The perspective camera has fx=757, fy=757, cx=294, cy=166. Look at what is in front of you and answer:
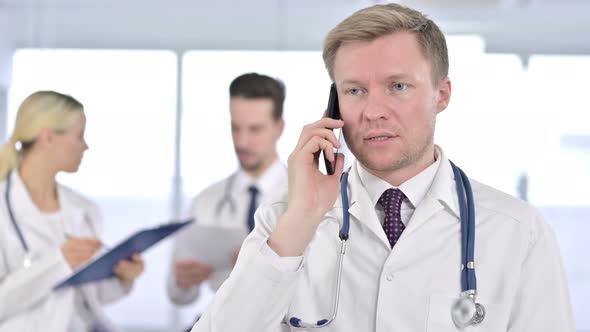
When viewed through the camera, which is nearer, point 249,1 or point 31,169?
point 31,169

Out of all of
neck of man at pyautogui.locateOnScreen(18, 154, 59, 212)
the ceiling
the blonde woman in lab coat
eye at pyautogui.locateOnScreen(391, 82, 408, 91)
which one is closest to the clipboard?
the blonde woman in lab coat

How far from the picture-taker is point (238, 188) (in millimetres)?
3170

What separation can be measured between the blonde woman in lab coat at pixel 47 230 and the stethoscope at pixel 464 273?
6.23ft

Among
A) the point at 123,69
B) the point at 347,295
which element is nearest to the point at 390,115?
the point at 347,295

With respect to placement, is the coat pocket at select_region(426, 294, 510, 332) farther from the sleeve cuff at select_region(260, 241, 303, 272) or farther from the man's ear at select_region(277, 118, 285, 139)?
the man's ear at select_region(277, 118, 285, 139)

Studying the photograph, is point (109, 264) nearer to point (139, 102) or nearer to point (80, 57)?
point (139, 102)

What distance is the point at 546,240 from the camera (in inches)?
53.0

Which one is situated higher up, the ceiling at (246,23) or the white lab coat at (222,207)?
the ceiling at (246,23)

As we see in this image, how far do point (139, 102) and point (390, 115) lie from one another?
84.2 inches

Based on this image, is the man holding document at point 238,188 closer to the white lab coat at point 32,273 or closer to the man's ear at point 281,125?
the man's ear at point 281,125

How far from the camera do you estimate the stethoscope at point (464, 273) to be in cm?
129

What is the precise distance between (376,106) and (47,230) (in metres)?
2.03

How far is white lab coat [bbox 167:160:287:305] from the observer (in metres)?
3.10

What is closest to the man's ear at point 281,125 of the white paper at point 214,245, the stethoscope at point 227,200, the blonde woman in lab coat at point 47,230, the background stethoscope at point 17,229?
the stethoscope at point 227,200
